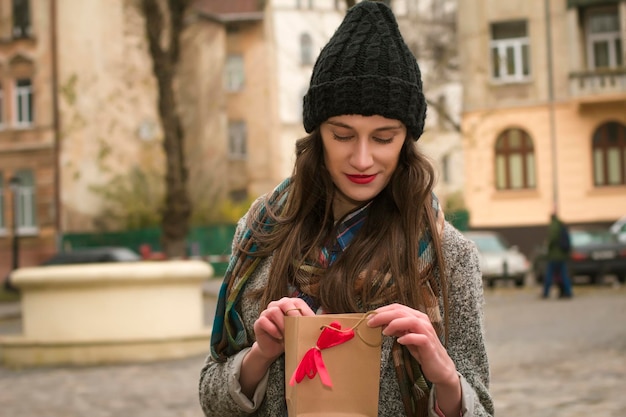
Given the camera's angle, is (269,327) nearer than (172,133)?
Yes

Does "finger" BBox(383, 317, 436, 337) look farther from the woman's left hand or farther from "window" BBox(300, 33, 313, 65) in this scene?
"window" BBox(300, 33, 313, 65)

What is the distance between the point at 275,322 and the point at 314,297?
20 centimetres

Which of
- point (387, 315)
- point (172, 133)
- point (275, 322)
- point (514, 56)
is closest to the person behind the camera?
point (387, 315)

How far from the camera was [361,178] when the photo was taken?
9.10 ft

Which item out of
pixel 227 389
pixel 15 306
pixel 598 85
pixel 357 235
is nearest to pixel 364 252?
pixel 357 235

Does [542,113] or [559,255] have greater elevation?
[542,113]

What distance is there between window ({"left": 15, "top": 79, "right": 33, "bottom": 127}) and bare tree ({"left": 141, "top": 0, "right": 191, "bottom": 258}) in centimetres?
2070

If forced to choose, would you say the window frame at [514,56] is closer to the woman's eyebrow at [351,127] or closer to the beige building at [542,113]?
the beige building at [542,113]

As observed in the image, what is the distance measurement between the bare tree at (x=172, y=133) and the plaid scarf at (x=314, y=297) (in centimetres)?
2105

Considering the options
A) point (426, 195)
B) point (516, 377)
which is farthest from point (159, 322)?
point (426, 195)

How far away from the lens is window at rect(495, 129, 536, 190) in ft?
129

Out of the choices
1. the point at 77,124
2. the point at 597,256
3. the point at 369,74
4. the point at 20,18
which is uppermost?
the point at 20,18

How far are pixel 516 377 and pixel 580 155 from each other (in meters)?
28.5

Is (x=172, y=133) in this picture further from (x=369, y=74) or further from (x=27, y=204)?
(x=369, y=74)
